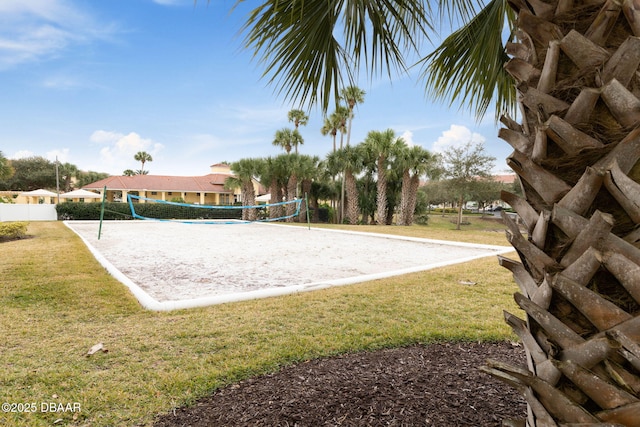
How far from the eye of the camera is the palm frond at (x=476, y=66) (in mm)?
3023

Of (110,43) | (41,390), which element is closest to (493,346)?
(41,390)

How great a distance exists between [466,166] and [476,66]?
69.4 feet

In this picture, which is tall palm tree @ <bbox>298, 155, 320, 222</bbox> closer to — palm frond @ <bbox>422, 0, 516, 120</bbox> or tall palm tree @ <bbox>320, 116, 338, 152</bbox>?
tall palm tree @ <bbox>320, 116, 338, 152</bbox>

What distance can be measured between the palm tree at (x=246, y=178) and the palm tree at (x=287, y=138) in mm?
4792

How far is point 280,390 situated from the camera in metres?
2.24

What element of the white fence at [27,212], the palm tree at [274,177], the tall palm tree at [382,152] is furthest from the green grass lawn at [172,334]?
the white fence at [27,212]

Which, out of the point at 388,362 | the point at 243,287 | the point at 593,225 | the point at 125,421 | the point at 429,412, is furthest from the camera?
the point at 243,287

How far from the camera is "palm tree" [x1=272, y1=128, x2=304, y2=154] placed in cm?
2992

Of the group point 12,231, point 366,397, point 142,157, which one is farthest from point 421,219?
point 142,157

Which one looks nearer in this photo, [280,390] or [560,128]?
[560,128]

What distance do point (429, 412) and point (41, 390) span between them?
2595 mm

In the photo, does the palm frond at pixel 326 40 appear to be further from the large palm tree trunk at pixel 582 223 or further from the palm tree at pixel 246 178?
the palm tree at pixel 246 178

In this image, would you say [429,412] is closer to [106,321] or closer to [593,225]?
[593,225]

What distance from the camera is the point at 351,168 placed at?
24266 millimetres
